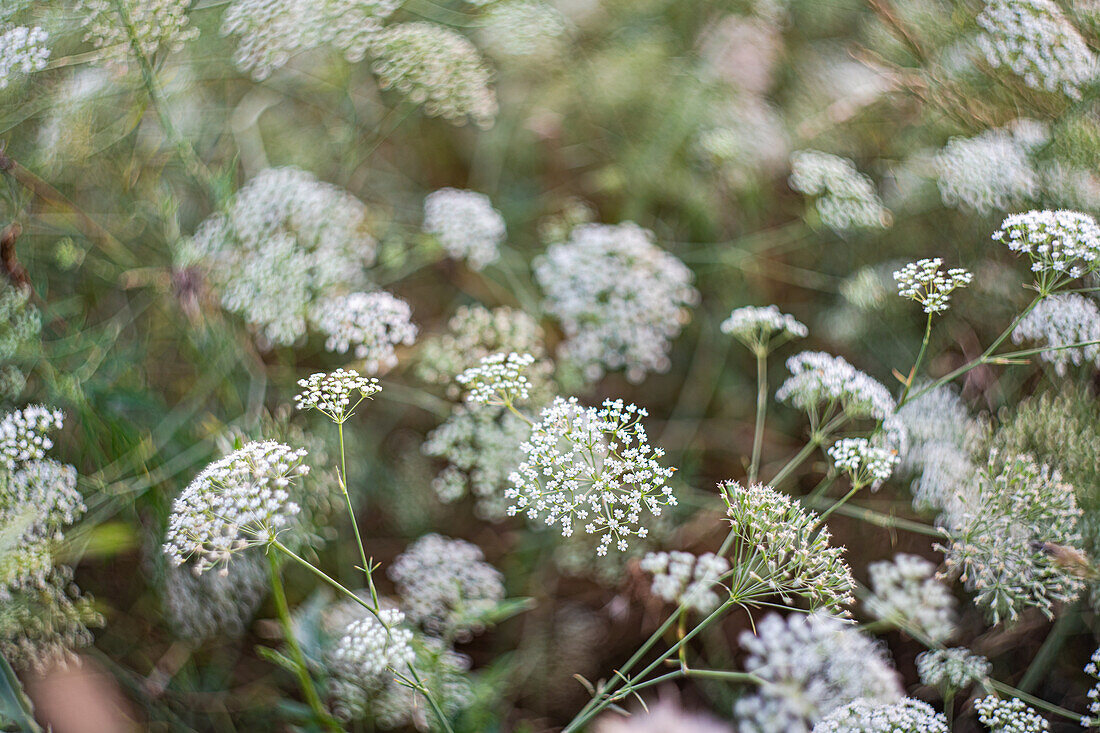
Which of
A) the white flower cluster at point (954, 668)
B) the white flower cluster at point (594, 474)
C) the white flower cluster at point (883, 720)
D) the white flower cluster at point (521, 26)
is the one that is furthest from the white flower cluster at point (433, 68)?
the white flower cluster at point (954, 668)

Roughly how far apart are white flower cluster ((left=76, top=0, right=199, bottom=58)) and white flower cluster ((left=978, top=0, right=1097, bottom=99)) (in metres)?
3.36

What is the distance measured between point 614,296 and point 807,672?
1.70m

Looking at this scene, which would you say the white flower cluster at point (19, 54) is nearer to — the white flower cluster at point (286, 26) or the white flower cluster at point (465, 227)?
the white flower cluster at point (286, 26)

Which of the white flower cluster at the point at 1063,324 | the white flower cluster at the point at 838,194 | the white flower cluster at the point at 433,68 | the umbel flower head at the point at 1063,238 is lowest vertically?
the white flower cluster at the point at 1063,324

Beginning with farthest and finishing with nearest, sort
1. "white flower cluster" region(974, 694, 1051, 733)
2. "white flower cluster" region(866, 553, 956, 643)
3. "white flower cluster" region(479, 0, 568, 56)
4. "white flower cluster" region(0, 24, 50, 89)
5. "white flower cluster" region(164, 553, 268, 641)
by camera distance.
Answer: "white flower cluster" region(479, 0, 568, 56) < "white flower cluster" region(164, 553, 268, 641) < "white flower cluster" region(0, 24, 50, 89) < "white flower cluster" region(866, 553, 956, 643) < "white flower cluster" region(974, 694, 1051, 733)

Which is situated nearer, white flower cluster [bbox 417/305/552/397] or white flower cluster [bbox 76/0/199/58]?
white flower cluster [bbox 76/0/199/58]

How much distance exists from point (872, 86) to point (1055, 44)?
0.95m

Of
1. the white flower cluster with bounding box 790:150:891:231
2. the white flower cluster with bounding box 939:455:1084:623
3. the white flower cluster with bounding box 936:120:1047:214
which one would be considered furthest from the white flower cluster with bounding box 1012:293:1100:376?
the white flower cluster with bounding box 790:150:891:231

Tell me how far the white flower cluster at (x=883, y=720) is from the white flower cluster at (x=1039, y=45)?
2497 millimetres

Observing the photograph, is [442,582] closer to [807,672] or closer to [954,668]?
[807,672]

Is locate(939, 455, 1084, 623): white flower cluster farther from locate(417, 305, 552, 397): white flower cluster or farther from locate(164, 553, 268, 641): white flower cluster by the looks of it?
locate(164, 553, 268, 641): white flower cluster

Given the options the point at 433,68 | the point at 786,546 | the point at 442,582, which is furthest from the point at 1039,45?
the point at 442,582

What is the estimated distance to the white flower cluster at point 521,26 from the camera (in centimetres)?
330

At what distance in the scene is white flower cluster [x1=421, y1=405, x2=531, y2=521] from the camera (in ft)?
9.04
